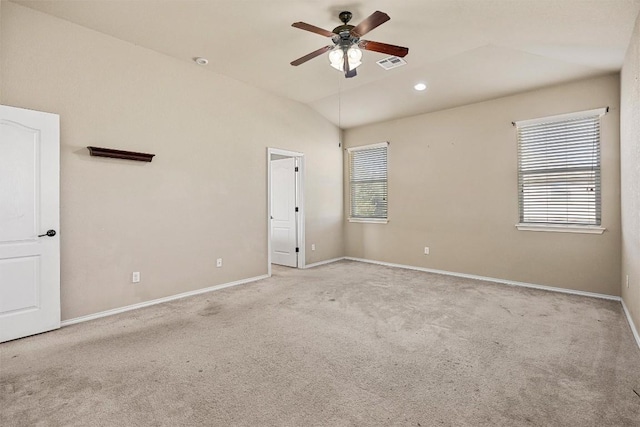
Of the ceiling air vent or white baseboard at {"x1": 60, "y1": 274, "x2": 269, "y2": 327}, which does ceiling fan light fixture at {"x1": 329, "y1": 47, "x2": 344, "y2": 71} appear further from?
white baseboard at {"x1": 60, "y1": 274, "x2": 269, "y2": 327}

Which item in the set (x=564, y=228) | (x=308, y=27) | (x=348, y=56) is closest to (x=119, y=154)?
(x=308, y=27)

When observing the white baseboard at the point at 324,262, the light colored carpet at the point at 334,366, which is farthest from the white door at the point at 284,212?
the light colored carpet at the point at 334,366

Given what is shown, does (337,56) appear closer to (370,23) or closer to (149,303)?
(370,23)

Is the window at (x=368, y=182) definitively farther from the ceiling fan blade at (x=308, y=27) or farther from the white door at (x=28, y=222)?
the white door at (x=28, y=222)

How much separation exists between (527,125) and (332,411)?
468cm

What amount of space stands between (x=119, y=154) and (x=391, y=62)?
344 centimetres

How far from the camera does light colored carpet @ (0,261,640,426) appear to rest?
190 cm

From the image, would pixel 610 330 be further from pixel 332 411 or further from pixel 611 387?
pixel 332 411

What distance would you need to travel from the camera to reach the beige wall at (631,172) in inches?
112

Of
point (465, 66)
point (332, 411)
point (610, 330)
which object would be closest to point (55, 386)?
point (332, 411)

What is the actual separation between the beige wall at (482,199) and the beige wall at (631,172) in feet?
1.08

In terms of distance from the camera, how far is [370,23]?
2.54 meters

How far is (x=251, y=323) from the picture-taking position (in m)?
3.34

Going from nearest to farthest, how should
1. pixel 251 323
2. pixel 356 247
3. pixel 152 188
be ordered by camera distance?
pixel 251 323 → pixel 152 188 → pixel 356 247
